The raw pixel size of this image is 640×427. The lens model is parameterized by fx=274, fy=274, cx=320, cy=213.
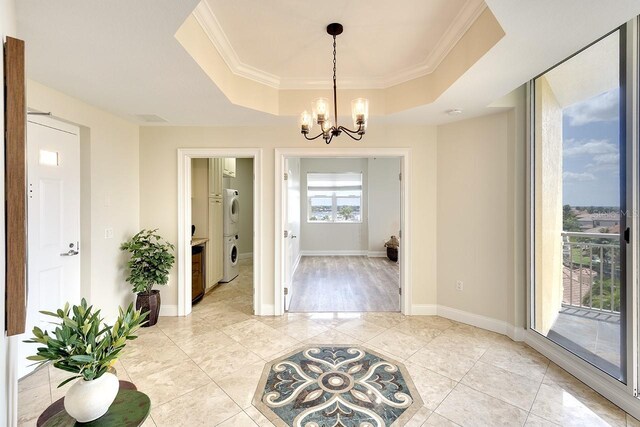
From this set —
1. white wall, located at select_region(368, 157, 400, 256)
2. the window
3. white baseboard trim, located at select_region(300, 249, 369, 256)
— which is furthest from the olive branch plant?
white wall, located at select_region(368, 157, 400, 256)

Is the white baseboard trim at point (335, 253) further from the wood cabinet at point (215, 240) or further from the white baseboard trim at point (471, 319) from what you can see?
the white baseboard trim at point (471, 319)

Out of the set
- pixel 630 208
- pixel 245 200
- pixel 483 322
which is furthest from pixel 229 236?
pixel 630 208

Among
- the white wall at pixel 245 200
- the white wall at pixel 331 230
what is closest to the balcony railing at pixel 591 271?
the white wall at pixel 331 230

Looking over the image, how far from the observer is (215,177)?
4535 millimetres

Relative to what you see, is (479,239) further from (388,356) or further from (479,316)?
(388,356)

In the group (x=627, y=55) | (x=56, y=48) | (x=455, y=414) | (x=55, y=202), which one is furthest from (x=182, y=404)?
(x=627, y=55)

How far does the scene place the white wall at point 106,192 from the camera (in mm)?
2698

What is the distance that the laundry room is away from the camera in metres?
3.98

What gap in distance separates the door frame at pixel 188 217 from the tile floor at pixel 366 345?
0.96ft

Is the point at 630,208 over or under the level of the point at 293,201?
under

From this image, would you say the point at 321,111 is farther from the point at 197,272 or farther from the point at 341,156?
the point at 197,272

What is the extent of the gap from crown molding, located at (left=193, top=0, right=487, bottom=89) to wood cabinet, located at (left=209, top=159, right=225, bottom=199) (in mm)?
1955

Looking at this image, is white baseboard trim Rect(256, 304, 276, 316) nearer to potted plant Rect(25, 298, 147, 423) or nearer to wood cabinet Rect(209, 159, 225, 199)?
wood cabinet Rect(209, 159, 225, 199)

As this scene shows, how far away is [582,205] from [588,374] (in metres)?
1.32
